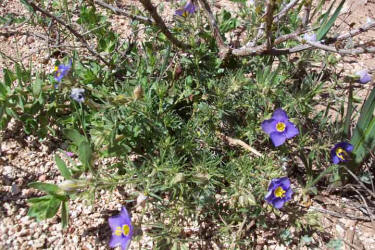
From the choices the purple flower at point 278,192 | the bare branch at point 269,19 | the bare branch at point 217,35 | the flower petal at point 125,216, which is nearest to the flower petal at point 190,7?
the bare branch at point 217,35

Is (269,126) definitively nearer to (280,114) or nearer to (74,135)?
(280,114)

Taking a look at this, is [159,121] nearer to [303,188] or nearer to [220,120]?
[220,120]

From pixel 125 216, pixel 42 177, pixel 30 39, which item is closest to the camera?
pixel 125 216

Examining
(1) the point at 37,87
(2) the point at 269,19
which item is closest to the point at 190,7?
(2) the point at 269,19

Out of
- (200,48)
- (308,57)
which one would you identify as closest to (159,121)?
(200,48)

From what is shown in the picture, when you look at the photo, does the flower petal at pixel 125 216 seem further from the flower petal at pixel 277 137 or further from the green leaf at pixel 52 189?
the flower petal at pixel 277 137

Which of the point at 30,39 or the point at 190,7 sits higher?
the point at 30,39

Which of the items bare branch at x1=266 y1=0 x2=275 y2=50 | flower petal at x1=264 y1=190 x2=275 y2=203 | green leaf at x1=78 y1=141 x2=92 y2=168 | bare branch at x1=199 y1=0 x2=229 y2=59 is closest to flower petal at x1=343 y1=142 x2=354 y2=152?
flower petal at x1=264 y1=190 x2=275 y2=203
